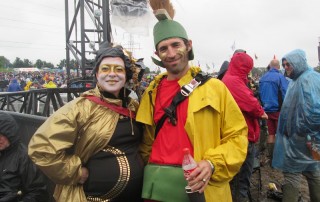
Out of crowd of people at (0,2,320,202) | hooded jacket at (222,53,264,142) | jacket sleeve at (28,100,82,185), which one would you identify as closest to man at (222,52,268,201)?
hooded jacket at (222,53,264,142)

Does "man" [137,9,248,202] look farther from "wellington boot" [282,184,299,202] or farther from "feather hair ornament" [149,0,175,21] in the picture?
"wellington boot" [282,184,299,202]

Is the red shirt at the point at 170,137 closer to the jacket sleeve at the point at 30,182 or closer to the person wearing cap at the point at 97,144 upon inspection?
the person wearing cap at the point at 97,144

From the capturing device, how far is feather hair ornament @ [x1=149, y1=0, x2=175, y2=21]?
2.31 metres

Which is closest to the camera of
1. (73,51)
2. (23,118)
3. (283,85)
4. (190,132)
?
(190,132)

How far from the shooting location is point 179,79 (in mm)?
2250

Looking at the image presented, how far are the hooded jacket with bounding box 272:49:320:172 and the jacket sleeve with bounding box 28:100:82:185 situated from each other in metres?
2.58

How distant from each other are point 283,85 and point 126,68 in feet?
14.2

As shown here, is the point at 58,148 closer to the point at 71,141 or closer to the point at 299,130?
the point at 71,141

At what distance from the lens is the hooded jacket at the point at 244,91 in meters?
3.92

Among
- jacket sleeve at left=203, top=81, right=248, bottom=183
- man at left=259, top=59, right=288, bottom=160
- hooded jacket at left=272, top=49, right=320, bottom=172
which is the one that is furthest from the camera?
man at left=259, top=59, right=288, bottom=160

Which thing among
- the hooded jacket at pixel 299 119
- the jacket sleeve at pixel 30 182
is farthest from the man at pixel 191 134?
the hooded jacket at pixel 299 119

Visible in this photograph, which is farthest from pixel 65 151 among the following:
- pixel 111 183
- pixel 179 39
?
pixel 179 39

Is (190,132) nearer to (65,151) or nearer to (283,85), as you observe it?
(65,151)

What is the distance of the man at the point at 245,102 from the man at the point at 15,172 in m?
2.43
